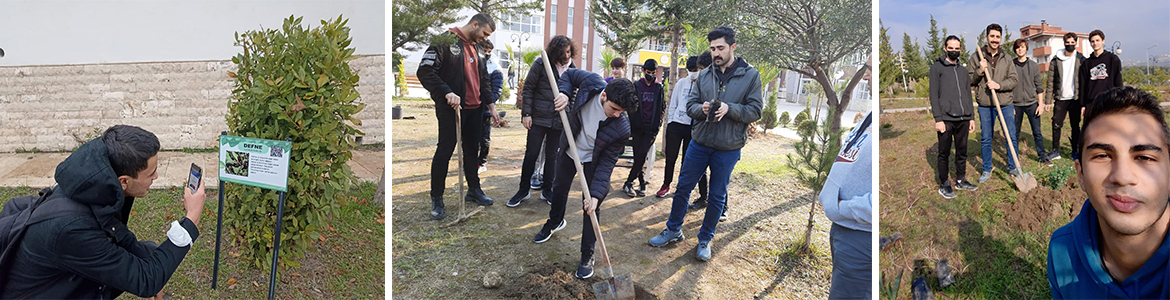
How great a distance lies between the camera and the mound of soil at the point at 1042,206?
11.9 ft

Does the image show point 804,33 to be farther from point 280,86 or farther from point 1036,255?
point 280,86

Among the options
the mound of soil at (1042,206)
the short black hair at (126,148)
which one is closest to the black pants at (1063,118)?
the mound of soil at (1042,206)

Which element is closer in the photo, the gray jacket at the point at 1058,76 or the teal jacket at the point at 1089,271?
the teal jacket at the point at 1089,271

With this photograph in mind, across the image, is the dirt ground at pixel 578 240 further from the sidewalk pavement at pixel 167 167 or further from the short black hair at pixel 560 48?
the sidewalk pavement at pixel 167 167

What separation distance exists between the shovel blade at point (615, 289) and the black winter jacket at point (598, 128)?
0.44 meters

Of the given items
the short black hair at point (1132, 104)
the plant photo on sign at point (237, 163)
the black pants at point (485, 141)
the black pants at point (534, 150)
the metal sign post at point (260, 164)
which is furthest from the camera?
the black pants at point (485, 141)

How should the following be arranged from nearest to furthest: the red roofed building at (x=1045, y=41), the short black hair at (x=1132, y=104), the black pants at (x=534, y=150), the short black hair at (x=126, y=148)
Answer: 1. the short black hair at (x=1132, y=104)
2. the short black hair at (x=126, y=148)
3. the black pants at (x=534, y=150)
4. the red roofed building at (x=1045, y=41)

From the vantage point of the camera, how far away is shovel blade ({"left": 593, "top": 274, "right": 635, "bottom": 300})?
2.76m

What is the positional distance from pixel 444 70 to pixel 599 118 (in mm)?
925

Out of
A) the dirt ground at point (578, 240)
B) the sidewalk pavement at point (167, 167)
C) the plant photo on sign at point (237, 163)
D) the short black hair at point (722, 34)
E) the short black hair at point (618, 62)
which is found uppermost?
the short black hair at point (722, 34)

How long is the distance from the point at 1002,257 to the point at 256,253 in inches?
179

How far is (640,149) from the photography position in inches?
135

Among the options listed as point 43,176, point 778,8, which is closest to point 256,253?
point 778,8

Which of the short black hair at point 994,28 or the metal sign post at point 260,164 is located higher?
the short black hair at point 994,28
